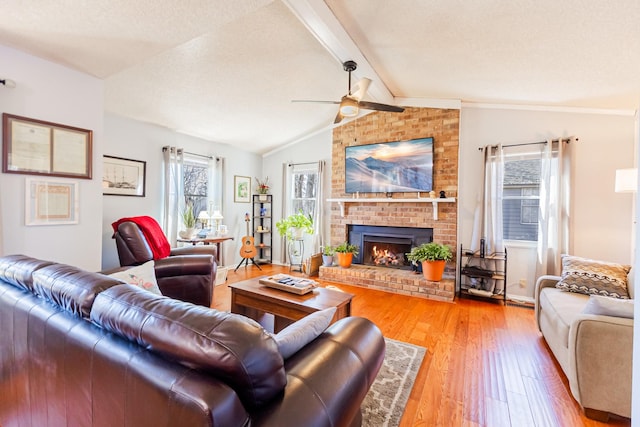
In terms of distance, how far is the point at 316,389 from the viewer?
2.97 ft

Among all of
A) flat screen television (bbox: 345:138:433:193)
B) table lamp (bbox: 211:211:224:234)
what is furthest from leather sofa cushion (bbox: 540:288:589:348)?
table lamp (bbox: 211:211:224:234)

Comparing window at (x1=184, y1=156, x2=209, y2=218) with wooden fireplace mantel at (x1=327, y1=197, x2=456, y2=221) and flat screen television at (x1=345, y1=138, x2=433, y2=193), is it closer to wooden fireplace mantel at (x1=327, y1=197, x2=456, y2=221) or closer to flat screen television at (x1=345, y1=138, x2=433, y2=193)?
wooden fireplace mantel at (x1=327, y1=197, x2=456, y2=221)

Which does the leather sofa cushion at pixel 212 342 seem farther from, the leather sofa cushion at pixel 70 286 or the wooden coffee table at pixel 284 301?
the wooden coffee table at pixel 284 301

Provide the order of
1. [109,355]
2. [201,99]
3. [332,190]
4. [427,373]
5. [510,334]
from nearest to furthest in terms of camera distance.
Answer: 1. [109,355]
2. [427,373]
3. [510,334]
4. [201,99]
5. [332,190]

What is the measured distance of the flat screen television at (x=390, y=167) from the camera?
4.23 meters

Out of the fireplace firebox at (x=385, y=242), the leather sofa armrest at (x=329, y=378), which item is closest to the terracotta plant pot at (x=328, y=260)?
Answer: the fireplace firebox at (x=385, y=242)

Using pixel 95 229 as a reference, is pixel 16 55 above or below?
above

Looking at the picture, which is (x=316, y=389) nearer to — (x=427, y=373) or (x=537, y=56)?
(x=427, y=373)

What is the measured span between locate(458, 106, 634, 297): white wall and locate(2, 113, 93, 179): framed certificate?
465 centimetres

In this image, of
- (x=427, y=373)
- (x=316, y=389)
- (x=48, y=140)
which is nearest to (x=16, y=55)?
(x=48, y=140)

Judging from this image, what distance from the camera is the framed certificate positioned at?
1.92m

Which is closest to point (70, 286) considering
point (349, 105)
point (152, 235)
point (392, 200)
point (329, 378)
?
point (329, 378)

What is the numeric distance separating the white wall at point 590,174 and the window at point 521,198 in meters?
0.24

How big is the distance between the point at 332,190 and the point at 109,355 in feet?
14.5
